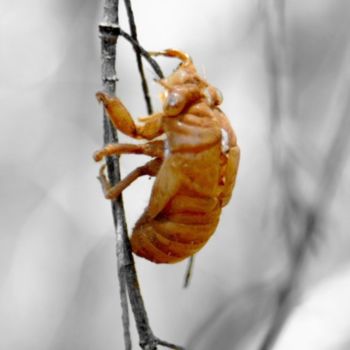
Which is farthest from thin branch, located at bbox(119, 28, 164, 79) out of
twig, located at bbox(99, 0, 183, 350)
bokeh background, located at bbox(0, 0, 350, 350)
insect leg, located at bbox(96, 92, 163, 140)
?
bokeh background, located at bbox(0, 0, 350, 350)

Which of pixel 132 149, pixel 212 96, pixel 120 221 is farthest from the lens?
pixel 212 96

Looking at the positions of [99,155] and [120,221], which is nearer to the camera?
[120,221]

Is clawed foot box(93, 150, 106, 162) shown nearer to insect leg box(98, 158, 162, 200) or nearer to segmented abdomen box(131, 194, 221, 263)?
insect leg box(98, 158, 162, 200)

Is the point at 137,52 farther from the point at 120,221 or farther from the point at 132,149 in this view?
the point at 120,221

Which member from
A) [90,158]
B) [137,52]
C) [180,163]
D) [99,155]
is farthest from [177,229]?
[90,158]

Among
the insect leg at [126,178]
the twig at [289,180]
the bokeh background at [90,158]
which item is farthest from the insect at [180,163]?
the bokeh background at [90,158]

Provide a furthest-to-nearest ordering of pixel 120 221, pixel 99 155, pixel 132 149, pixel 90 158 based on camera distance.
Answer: pixel 90 158
pixel 132 149
pixel 99 155
pixel 120 221
